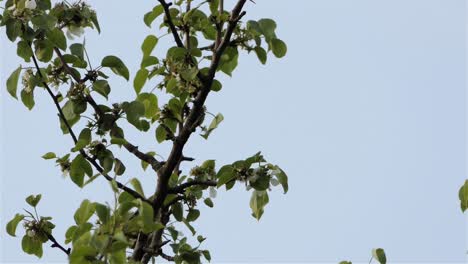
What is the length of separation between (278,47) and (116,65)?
64 cm

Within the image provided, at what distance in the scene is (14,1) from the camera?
3.18 metres

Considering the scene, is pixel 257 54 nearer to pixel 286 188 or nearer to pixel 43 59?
pixel 286 188

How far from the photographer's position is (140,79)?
3.39 metres

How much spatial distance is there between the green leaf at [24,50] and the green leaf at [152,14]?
0.52m

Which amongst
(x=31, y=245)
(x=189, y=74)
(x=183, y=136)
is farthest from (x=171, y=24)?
(x=31, y=245)

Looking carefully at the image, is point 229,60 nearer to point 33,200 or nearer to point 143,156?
point 143,156

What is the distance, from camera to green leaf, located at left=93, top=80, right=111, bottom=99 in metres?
3.11

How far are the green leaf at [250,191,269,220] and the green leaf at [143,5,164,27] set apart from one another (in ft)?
2.67

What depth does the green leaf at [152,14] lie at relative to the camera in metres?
3.40

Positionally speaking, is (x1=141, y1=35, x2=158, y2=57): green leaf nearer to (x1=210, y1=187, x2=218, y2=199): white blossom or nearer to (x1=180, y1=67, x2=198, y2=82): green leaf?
(x1=180, y1=67, x2=198, y2=82): green leaf

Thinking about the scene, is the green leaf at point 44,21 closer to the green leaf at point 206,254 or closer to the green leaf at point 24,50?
the green leaf at point 24,50

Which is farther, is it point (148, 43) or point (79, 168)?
point (148, 43)

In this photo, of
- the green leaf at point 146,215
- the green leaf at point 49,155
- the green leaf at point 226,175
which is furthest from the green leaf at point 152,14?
the green leaf at point 146,215

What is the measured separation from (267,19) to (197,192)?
2.43 feet
